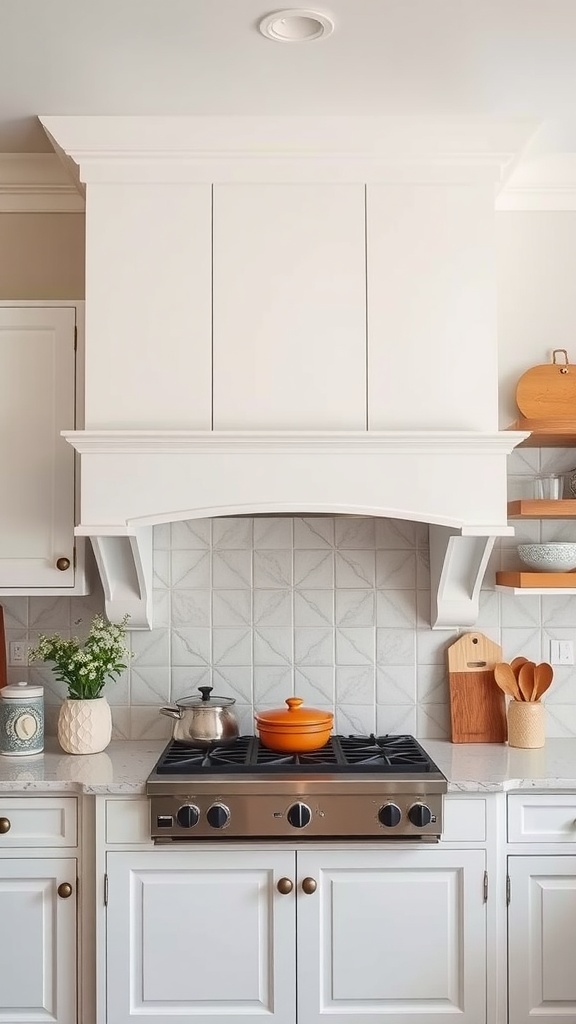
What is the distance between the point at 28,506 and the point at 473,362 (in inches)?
52.4

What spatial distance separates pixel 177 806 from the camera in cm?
242

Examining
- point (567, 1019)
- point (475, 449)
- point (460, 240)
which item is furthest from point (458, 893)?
point (460, 240)

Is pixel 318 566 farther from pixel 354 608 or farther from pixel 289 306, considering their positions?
pixel 289 306

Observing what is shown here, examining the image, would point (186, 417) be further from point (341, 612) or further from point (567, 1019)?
point (567, 1019)

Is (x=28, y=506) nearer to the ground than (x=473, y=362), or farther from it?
nearer to the ground

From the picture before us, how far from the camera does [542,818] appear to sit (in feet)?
8.27

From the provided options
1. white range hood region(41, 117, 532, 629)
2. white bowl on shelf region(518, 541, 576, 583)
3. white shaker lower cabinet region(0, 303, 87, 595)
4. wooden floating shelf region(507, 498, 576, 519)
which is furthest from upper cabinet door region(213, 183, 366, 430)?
→ white bowl on shelf region(518, 541, 576, 583)

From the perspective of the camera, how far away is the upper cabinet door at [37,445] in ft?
9.13

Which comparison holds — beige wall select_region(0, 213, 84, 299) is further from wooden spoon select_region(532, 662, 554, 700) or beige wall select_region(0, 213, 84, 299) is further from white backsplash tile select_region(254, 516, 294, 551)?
wooden spoon select_region(532, 662, 554, 700)

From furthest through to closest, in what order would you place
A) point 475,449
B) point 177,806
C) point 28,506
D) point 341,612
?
point 341,612
point 28,506
point 475,449
point 177,806

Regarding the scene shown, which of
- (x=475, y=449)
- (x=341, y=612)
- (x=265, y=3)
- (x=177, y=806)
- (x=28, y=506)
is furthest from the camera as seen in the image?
(x=341, y=612)

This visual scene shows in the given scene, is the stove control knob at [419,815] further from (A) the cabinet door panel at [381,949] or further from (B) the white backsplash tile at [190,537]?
(B) the white backsplash tile at [190,537]

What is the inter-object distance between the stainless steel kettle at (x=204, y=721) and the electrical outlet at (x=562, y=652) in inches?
41.0

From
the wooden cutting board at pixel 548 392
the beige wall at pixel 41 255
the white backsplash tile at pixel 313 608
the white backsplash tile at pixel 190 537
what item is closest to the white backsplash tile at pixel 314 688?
the white backsplash tile at pixel 313 608
